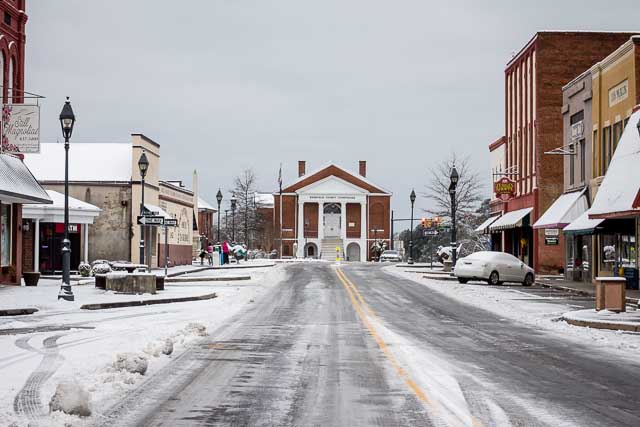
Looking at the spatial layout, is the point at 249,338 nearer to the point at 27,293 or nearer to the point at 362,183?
the point at 27,293

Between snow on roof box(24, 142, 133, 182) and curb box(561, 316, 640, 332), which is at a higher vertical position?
snow on roof box(24, 142, 133, 182)

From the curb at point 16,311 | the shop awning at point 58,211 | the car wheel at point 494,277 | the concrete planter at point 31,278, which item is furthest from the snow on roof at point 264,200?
the curb at point 16,311

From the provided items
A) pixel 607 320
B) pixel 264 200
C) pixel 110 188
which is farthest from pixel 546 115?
pixel 264 200

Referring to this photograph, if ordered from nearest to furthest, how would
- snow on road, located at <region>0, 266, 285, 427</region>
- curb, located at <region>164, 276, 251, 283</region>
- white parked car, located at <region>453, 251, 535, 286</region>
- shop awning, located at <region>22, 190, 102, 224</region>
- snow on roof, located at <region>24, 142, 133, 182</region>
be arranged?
snow on road, located at <region>0, 266, 285, 427</region> → white parked car, located at <region>453, 251, 535, 286</region> → curb, located at <region>164, 276, 251, 283</region> → shop awning, located at <region>22, 190, 102, 224</region> → snow on roof, located at <region>24, 142, 133, 182</region>

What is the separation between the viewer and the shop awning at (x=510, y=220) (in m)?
49.3

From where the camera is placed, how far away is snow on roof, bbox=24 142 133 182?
5000 cm

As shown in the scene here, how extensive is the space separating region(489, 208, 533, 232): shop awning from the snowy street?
1095 inches

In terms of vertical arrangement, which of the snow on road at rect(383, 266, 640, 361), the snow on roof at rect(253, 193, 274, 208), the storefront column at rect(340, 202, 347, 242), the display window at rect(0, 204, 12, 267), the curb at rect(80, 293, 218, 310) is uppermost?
the snow on roof at rect(253, 193, 274, 208)

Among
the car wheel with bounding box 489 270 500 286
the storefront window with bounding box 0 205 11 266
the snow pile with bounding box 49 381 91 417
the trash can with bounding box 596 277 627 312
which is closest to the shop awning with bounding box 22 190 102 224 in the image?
the storefront window with bounding box 0 205 11 266

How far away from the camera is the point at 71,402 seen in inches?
324

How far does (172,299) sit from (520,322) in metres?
10.4

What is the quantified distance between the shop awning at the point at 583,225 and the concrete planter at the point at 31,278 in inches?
793

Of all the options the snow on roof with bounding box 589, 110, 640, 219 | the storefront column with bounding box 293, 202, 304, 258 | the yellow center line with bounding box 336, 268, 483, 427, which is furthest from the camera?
the storefront column with bounding box 293, 202, 304, 258

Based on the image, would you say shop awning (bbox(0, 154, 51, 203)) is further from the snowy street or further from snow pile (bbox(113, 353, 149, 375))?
snow pile (bbox(113, 353, 149, 375))
